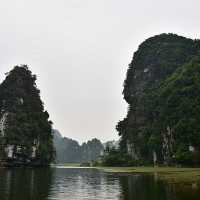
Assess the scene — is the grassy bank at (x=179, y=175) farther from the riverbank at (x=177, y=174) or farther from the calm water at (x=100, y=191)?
the calm water at (x=100, y=191)

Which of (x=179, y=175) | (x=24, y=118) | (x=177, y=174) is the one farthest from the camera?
(x=24, y=118)

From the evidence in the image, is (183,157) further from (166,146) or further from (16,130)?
(16,130)

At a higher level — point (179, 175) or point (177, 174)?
point (177, 174)

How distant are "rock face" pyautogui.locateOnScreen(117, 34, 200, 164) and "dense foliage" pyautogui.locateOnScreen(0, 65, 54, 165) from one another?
28190 mm

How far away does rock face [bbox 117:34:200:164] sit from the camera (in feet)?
305

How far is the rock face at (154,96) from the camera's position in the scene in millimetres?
93000

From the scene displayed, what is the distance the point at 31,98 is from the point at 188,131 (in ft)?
226

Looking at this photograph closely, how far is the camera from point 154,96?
106 metres

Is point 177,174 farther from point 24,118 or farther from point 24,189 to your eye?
point 24,118

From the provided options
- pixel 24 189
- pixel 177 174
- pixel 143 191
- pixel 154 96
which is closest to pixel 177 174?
pixel 177 174

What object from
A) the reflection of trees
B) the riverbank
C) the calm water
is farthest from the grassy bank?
the reflection of trees

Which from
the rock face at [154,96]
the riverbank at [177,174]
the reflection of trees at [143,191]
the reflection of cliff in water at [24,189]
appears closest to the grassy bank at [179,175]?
the riverbank at [177,174]

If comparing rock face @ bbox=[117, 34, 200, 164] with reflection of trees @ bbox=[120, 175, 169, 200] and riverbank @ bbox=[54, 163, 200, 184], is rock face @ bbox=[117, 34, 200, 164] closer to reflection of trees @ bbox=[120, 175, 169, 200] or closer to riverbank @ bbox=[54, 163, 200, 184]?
riverbank @ bbox=[54, 163, 200, 184]

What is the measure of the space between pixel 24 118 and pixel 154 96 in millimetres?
43492
